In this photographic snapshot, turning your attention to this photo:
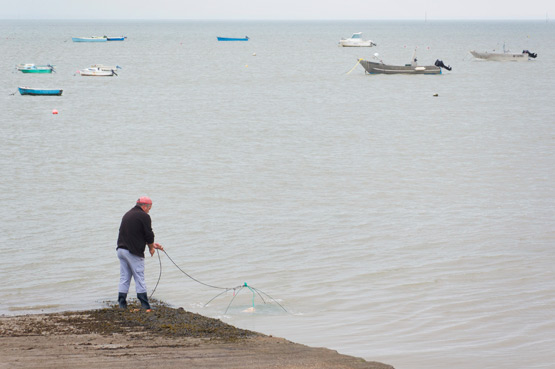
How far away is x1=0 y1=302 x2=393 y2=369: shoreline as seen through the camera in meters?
8.09

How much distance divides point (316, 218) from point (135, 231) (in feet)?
30.0

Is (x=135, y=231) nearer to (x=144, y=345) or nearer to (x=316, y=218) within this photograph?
(x=144, y=345)

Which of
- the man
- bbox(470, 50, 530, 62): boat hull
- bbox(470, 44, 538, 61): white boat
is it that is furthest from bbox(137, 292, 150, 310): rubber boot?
bbox(470, 50, 530, 62): boat hull

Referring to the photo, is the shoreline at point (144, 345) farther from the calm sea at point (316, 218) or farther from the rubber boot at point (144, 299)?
the calm sea at point (316, 218)

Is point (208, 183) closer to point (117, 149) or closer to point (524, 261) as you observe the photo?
point (117, 149)

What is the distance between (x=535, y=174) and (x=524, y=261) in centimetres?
1105

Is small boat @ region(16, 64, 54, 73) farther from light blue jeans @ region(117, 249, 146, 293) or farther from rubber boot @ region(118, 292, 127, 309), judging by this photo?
light blue jeans @ region(117, 249, 146, 293)

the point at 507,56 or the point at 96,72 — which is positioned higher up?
the point at 507,56

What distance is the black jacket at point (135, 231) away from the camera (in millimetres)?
10523

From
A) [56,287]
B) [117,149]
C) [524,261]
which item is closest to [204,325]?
[56,287]

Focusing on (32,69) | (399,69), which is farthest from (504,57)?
(32,69)

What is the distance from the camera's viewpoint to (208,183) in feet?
79.9

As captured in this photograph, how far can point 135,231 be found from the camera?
415 inches

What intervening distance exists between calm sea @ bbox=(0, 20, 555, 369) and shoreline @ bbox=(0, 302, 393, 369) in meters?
1.30
